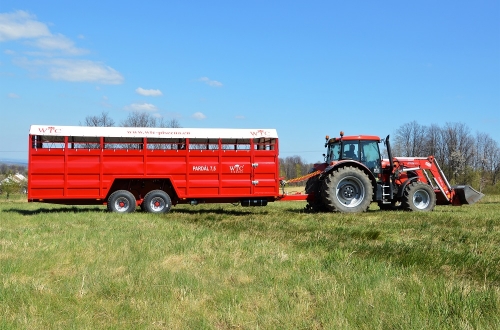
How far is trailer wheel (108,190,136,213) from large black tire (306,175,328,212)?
528 cm

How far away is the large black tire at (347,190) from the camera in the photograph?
13.3 meters

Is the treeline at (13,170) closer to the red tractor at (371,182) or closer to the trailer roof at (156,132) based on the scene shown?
the trailer roof at (156,132)

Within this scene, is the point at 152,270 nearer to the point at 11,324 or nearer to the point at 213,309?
the point at 213,309

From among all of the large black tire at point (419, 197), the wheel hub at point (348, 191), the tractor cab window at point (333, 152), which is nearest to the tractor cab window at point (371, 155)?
the tractor cab window at point (333, 152)

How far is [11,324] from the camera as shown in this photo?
3.60 metres

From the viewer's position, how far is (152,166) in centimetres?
1384

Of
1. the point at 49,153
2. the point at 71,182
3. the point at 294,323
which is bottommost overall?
the point at 294,323

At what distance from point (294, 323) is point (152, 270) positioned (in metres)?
2.20

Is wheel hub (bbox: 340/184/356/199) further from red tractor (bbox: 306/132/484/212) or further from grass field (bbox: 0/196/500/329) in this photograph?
grass field (bbox: 0/196/500/329)

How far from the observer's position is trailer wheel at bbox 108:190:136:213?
44.6ft

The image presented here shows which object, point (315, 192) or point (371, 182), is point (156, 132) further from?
point (371, 182)

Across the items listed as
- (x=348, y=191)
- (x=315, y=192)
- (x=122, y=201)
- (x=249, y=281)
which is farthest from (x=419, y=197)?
(x=249, y=281)

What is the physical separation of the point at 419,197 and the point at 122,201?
879 cm

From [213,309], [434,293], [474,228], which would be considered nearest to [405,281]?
[434,293]
